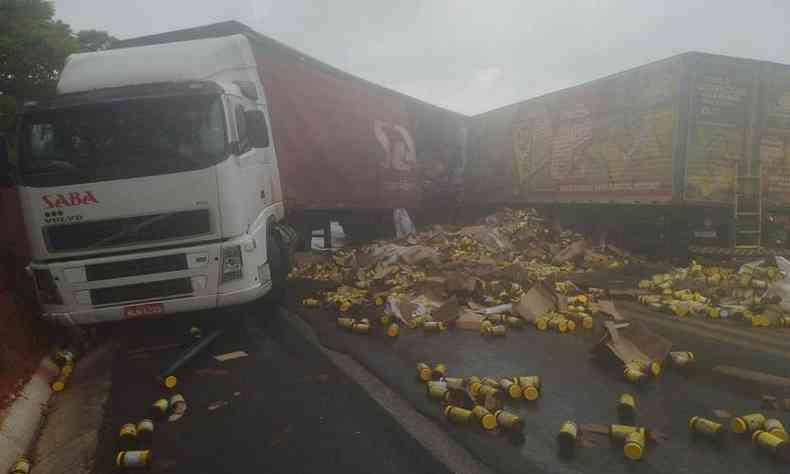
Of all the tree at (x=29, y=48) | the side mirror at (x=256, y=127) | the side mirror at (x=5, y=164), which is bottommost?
the side mirror at (x=5, y=164)

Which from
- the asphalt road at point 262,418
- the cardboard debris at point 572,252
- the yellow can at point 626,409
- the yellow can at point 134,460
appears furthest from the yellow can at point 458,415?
the cardboard debris at point 572,252

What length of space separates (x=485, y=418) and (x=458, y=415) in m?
0.21

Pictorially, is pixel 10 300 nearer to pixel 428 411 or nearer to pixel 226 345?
pixel 226 345

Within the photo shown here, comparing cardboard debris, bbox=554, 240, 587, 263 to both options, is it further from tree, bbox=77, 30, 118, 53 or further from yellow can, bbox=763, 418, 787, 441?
tree, bbox=77, 30, 118, 53

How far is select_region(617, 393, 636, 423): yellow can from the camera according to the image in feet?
11.1

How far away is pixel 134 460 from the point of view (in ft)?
9.96

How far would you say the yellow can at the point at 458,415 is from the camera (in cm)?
337

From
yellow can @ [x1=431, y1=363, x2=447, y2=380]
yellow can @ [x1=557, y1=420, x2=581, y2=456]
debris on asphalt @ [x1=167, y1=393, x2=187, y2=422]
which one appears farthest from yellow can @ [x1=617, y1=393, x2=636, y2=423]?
debris on asphalt @ [x1=167, y1=393, x2=187, y2=422]

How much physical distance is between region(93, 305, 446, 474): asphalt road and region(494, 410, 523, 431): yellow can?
2.06ft

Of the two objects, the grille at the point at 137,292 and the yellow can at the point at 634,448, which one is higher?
the grille at the point at 137,292

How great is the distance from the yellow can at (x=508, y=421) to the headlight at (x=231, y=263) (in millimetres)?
3223

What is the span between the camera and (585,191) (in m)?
10.9

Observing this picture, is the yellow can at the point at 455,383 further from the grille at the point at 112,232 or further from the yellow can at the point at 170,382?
the grille at the point at 112,232

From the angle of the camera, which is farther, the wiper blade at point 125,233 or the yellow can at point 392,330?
the yellow can at point 392,330
